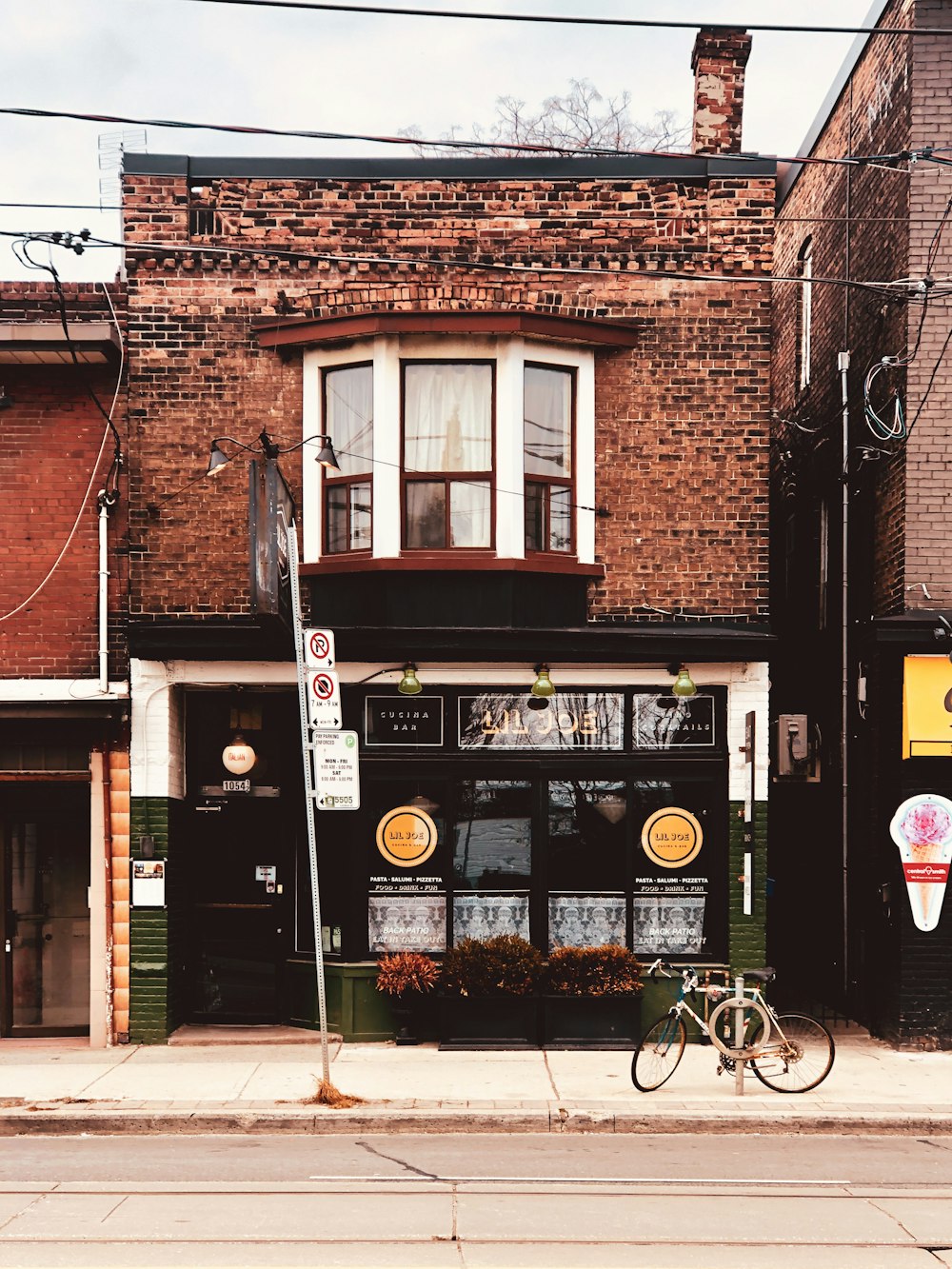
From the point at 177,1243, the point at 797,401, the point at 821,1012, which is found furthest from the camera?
the point at 797,401

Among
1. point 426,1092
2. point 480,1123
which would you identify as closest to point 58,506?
point 426,1092

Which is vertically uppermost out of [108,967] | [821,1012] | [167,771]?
[167,771]

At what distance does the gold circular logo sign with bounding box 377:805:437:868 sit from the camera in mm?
14320

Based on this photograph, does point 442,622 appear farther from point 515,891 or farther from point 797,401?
point 797,401

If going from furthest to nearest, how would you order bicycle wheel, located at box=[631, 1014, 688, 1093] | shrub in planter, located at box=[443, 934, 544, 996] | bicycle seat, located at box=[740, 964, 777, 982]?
shrub in planter, located at box=[443, 934, 544, 996] < bicycle seat, located at box=[740, 964, 777, 982] < bicycle wheel, located at box=[631, 1014, 688, 1093]

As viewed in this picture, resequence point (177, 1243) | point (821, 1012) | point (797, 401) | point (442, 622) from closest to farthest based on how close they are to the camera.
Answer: point (177, 1243) → point (442, 622) → point (821, 1012) → point (797, 401)

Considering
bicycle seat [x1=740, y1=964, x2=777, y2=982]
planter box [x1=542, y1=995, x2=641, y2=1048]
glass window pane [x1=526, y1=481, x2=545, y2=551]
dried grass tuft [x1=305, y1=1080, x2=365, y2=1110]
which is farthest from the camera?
glass window pane [x1=526, y1=481, x2=545, y2=551]

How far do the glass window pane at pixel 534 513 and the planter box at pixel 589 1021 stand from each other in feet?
14.3

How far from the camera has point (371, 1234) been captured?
786 centimetres

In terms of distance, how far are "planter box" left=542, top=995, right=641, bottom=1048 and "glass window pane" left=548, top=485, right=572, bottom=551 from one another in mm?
4356

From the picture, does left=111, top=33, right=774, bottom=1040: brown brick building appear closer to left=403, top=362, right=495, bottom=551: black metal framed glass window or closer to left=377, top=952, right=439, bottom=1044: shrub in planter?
left=403, top=362, right=495, bottom=551: black metal framed glass window

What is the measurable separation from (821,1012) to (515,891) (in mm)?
4168

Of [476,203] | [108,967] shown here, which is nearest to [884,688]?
[476,203]

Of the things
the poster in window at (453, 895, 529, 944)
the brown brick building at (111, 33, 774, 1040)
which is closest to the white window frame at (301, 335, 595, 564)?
the brown brick building at (111, 33, 774, 1040)
